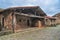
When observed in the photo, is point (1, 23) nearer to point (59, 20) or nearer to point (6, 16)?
point (6, 16)

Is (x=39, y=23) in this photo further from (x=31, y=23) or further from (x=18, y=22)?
(x=18, y=22)

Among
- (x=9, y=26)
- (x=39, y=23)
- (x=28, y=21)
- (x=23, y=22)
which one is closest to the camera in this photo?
(x=9, y=26)

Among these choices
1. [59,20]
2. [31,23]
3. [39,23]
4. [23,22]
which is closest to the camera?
[23,22]

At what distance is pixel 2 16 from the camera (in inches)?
959

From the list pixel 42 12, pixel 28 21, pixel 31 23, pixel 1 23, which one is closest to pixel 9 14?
pixel 1 23

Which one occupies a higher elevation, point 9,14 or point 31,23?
point 9,14

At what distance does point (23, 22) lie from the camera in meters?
26.3

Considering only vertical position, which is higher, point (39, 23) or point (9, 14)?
point (9, 14)

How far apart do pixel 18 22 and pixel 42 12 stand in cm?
834

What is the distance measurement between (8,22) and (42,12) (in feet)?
32.9

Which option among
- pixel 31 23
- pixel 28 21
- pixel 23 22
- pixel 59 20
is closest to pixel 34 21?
pixel 31 23

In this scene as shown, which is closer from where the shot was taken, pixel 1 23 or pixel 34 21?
→ pixel 1 23

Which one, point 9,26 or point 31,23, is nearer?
point 9,26

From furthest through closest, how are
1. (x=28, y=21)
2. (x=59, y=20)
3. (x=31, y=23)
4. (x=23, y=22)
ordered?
(x=59, y=20)
(x=31, y=23)
(x=28, y=21)
(x=23, y=22)
